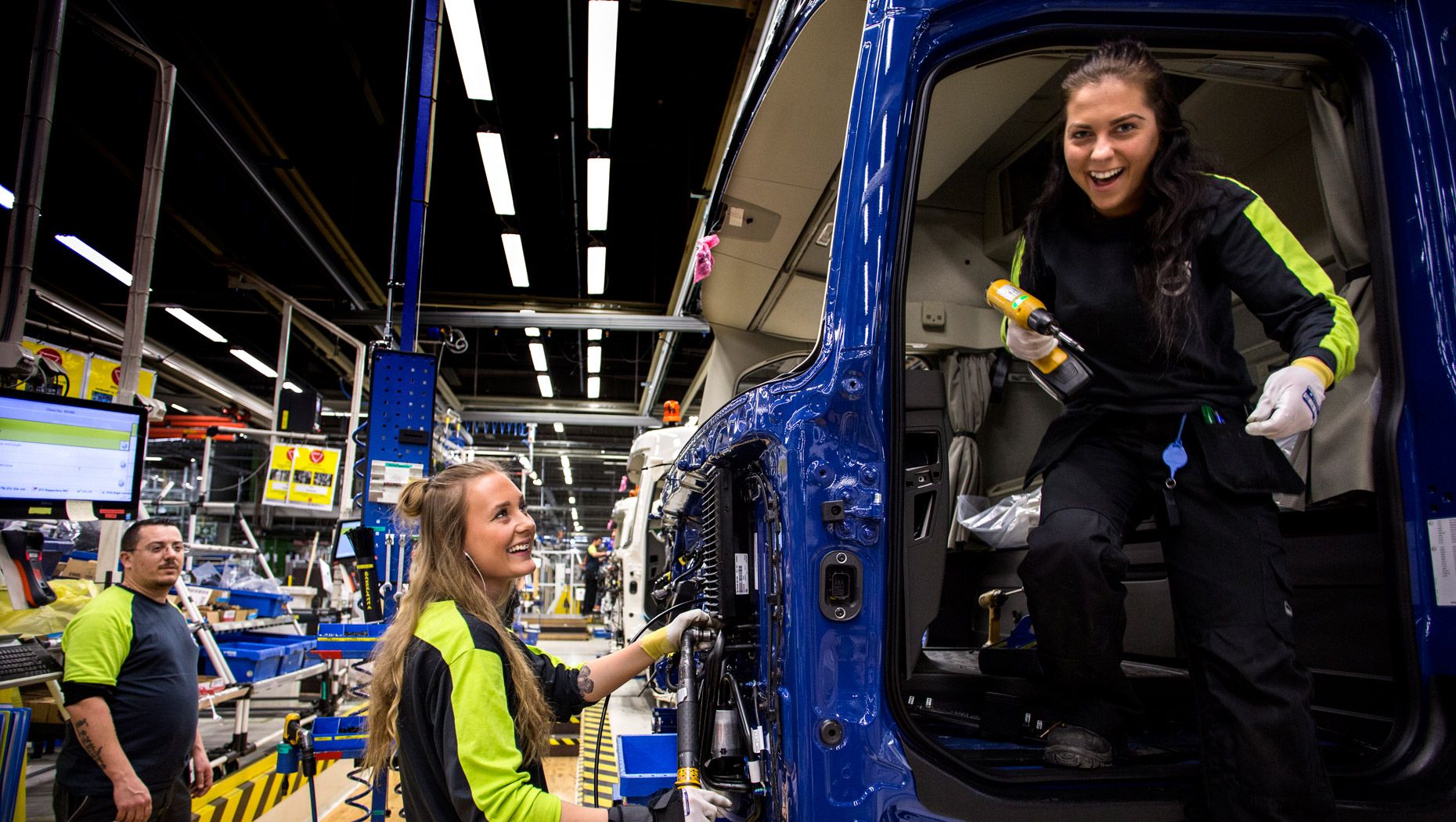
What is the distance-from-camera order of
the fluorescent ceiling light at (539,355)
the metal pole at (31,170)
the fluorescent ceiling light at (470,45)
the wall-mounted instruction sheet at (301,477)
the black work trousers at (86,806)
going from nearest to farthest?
the black work trousers at (86,806) → the metal pole at (31,170) → the fluorescent ceiling light at (470,45) → the wall-mounted instruction sheet at (301,477) → the fluorescent ceiling light at (539,355)

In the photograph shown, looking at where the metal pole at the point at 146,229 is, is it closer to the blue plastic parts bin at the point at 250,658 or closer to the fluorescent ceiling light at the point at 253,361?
the blue plastic parts bin at the point at 250,658

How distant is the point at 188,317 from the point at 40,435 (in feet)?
37.8

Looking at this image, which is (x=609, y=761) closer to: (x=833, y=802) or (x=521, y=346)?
(x=833, y=802)

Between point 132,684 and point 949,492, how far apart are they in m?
3.81

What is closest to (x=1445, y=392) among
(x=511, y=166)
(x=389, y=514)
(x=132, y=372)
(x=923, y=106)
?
(x=923, y=106)

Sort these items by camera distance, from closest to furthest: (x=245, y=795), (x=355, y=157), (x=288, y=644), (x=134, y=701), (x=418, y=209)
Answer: (x=134, y=701) < (x=245, y=795) < (x=418, y=209) < (x=288, y=644) < (x=355, y=157)

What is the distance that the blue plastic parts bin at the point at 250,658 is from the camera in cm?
721

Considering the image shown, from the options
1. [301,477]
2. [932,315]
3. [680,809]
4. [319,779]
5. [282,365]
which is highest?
[282,365]

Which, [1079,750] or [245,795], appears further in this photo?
[245,795]

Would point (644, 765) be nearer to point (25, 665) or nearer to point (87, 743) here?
point (87, 743)

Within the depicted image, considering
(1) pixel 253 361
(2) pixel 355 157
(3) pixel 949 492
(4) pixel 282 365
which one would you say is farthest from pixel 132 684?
(1) pixel 253 361

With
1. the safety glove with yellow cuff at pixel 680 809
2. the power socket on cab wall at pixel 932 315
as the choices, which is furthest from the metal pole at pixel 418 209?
the safety glove with yellow cuff at pixel 680 809

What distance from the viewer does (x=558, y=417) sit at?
18812 millimetres

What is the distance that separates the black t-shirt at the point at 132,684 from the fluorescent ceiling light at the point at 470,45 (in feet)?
16.5
